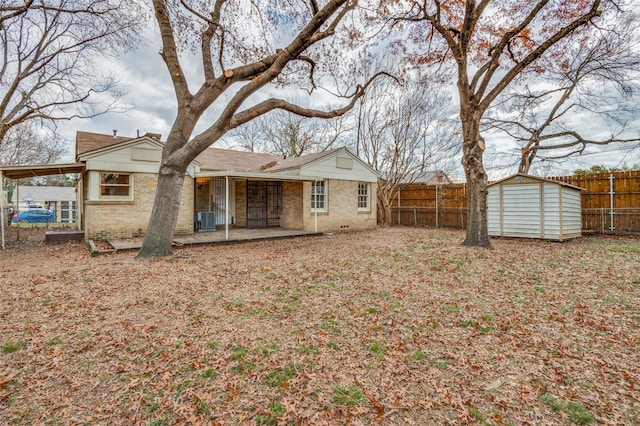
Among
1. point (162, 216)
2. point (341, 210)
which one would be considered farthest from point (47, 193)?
point (162, 216)

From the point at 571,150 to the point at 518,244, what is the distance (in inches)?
352

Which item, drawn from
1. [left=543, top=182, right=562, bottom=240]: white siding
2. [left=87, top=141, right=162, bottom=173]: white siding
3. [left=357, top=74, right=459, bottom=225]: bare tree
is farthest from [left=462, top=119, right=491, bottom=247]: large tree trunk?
[left=87, top=141, right=162, bottom=173]: white siding

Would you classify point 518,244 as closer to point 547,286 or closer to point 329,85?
point 547,286

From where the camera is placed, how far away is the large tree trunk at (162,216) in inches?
289

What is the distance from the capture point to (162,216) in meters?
7.39

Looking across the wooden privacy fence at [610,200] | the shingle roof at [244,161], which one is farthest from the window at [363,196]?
the wooden privacy fence at [610,200]

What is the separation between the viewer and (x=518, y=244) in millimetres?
9883

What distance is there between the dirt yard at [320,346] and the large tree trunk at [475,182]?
3.06 m

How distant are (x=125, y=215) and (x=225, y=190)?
4199mm

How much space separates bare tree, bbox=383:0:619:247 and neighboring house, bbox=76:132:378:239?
592cm

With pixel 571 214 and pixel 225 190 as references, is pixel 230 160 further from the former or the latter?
Answer: pixel 571 214

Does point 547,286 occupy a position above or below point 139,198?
below

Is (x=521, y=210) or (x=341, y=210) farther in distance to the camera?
(x=341, y=210)

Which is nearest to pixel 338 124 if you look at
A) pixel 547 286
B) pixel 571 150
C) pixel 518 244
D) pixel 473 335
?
pixel 571 150
